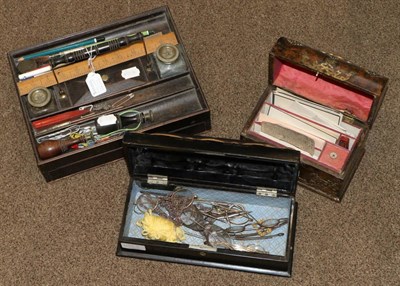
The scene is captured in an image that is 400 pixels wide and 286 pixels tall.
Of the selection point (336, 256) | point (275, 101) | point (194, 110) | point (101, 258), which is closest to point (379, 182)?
point (336, 256)

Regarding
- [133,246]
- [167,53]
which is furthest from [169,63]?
[133,246]

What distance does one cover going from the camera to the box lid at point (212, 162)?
6.27 ft

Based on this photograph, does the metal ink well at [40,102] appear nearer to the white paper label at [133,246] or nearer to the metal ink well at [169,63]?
the metal ink well at [169,63]

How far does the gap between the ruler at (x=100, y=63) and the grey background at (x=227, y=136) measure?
19 cm

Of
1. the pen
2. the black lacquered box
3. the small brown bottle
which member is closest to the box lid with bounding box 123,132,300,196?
the black lacquered box

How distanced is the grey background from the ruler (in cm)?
19

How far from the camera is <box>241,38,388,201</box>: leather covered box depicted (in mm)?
2018

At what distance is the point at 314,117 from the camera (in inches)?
87.7

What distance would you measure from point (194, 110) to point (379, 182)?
0.67 meters

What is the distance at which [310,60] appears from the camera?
1986 mm

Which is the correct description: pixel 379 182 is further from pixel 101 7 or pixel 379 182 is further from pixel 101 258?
pixel 101 7

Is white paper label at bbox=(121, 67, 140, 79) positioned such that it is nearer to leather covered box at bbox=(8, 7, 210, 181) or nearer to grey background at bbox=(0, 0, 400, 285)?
leather covered box at bbox=(8, 7, 210, 181)

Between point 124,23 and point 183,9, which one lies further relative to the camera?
point 183,9

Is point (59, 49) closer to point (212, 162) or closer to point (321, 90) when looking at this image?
point (212, 162)
